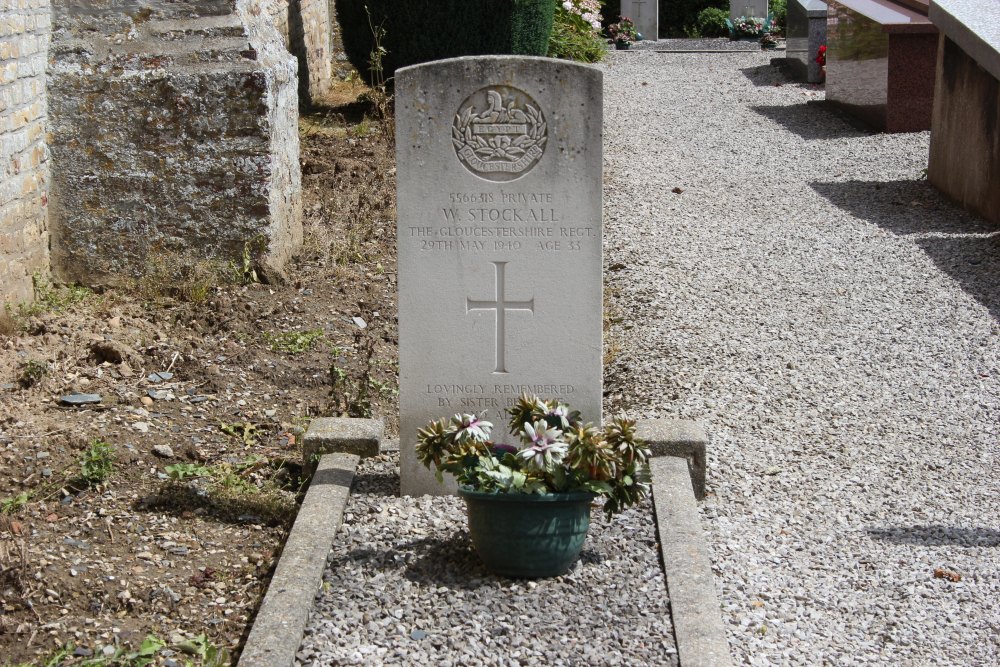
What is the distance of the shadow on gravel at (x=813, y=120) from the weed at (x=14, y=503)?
944 cm

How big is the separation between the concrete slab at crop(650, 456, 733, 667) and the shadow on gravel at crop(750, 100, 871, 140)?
28.0 ft

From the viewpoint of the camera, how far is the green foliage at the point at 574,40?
646 inches

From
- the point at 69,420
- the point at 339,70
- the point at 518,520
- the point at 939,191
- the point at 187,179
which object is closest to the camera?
the point at 518,520

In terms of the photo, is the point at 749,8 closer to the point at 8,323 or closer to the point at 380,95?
the point at 380,95

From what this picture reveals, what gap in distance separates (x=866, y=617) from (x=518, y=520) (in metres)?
1.15

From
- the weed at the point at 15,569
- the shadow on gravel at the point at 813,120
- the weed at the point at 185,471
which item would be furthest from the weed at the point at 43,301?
the shadow on gravel at the point at 813,120

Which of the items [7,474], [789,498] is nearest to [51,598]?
[7,474]

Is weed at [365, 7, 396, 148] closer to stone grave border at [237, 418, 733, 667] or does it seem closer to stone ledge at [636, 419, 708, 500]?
stone grave border at [237, 418, 733, 667]

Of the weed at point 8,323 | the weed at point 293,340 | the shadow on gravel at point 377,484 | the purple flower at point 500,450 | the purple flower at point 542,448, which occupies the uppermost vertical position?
the purple flower at point 542,448

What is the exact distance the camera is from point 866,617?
387 cm

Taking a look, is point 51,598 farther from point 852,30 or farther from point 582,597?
point 852,30

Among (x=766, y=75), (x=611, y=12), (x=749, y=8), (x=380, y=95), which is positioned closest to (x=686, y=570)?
(x=380, y=95)

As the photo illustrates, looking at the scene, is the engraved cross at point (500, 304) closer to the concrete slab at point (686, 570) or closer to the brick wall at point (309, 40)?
the concrete slab at point (686, 570)

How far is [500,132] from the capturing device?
423 centimetres
